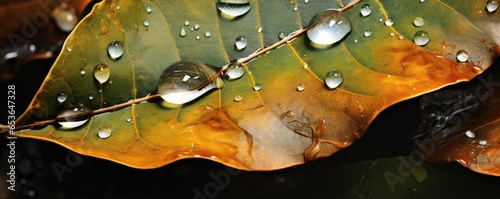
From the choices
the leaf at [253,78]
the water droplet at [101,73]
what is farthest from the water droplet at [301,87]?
the water droplet at [101,73]

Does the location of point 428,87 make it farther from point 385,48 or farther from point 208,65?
point 208,65

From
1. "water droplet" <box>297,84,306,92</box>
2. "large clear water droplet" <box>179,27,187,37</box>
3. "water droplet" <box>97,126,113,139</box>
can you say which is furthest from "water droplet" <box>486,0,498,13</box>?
"water droplet" <box>97,126,113,139</box>

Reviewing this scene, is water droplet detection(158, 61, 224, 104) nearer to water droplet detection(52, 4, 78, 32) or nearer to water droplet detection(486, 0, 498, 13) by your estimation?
water droplet detection(52, 4, 78, 32)

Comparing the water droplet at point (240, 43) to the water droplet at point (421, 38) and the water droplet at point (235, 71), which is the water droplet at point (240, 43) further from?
the water droplet at point (421, 38)

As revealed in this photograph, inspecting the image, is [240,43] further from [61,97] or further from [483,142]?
[483,142]

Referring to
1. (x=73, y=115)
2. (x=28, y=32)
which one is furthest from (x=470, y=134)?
(x=28, y=32)
